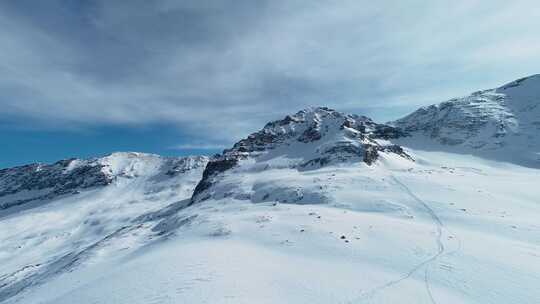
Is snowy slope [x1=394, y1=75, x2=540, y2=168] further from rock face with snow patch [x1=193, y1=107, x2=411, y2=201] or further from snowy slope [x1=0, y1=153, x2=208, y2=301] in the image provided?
snowy slope [x1=0, y1=153, x2=208, y2=301]

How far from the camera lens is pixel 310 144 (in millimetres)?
110562

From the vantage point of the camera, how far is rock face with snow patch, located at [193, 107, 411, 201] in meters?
86.6

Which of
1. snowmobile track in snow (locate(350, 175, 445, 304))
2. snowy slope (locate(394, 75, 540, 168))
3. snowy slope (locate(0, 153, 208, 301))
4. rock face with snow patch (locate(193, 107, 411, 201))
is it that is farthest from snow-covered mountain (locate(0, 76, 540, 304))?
snowy slope (locate(394, 75, 540, 168))

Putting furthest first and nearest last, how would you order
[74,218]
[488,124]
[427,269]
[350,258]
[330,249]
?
[74,218] < [488,124] < [330,249] < [350,258] < [427,269]

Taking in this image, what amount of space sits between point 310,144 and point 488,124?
7011cm

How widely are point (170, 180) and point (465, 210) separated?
17893cm

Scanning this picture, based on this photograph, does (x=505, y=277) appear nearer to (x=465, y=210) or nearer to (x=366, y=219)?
(x=366, y=219)

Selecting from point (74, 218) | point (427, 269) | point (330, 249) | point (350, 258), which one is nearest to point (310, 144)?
point (330, 249)

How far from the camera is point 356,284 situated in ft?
52.7

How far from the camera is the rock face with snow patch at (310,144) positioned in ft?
284

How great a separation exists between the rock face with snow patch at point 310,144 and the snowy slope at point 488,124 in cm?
1529

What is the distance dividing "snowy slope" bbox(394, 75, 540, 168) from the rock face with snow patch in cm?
1529

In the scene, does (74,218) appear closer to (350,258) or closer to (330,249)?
(330,249)

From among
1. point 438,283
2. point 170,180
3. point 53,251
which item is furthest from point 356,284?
point 170,180
